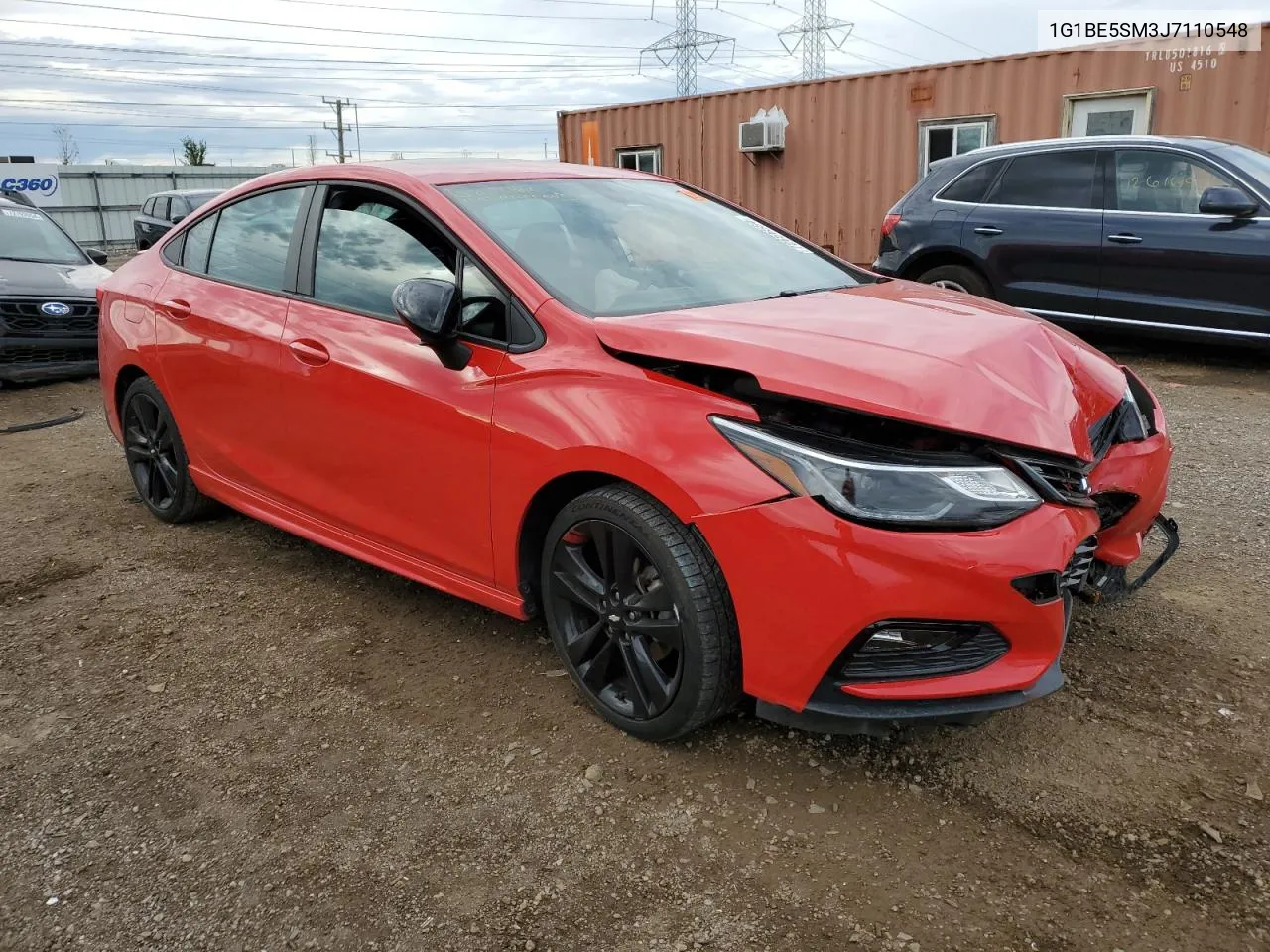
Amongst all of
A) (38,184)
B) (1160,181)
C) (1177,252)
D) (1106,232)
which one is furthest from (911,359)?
(38,184)

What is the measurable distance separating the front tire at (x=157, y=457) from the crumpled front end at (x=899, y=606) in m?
2.90

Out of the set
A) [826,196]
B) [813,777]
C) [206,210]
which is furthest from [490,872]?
Result: [826,196]

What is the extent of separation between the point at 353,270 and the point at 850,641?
6.83ft

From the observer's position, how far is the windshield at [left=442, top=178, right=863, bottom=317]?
291 centimetres

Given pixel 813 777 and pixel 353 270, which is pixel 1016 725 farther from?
pixel 353 270

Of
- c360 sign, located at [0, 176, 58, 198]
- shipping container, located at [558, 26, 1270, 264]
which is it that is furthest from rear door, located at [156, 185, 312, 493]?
c360 sign, located at [0, 176, 58, 198]

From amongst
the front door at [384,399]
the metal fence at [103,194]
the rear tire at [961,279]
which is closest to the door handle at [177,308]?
the front door at [384,399]

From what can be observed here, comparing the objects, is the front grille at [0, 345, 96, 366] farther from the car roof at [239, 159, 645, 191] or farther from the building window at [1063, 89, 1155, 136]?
the building window at [1063, 89, 1155, 136]

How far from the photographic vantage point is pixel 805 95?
13102 mm

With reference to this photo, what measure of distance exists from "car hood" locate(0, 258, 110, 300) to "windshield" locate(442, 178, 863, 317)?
19.9 feet

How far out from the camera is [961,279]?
7.89 meters

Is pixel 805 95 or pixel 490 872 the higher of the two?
pixel 805 95

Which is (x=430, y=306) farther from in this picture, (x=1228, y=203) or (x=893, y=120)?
(x=893, y=120)

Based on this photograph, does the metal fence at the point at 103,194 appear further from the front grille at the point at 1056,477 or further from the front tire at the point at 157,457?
the front grille at the point at 1056,477
